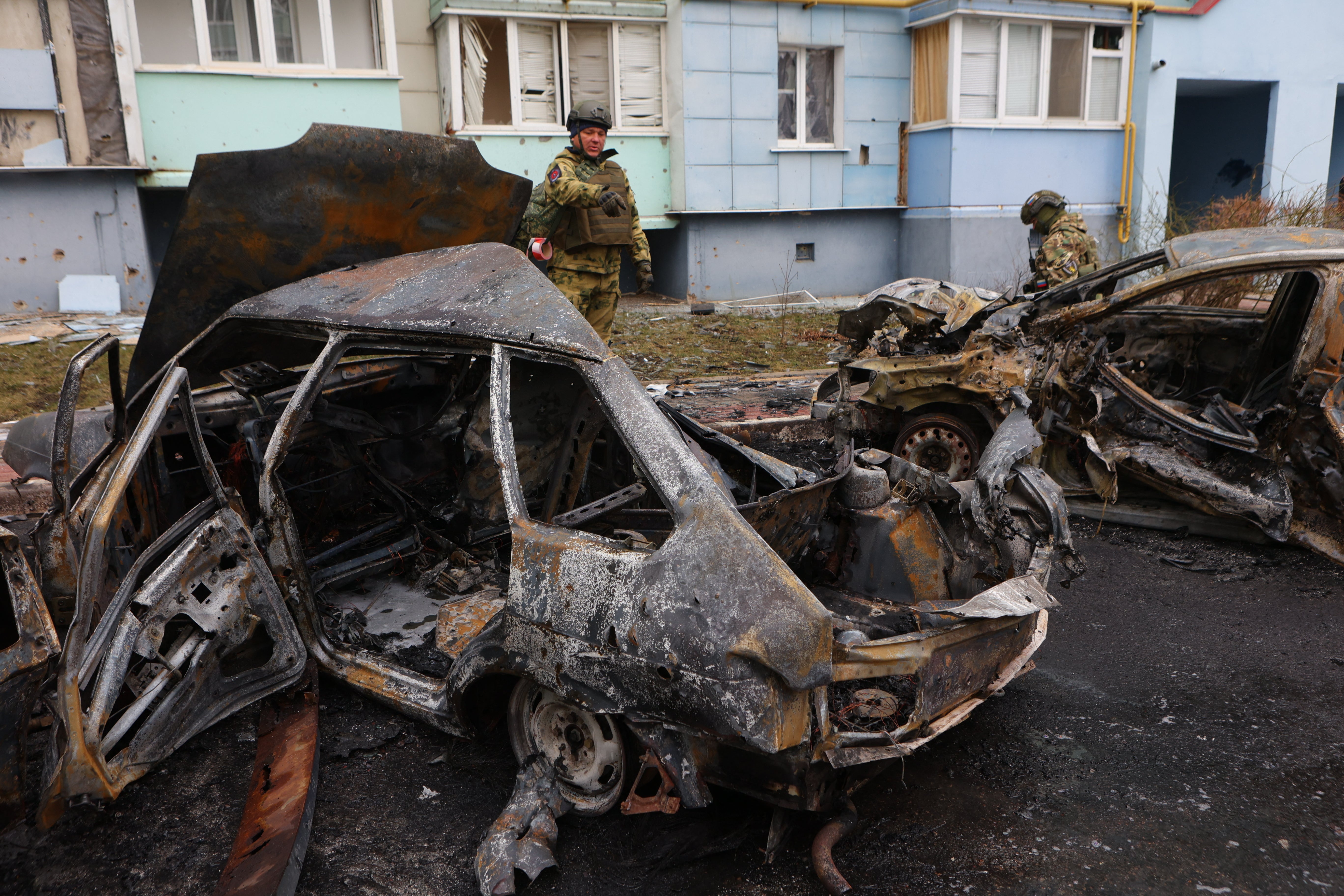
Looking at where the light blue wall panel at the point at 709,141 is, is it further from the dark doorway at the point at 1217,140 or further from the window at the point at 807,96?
the dark doorway at the point at 1217,140

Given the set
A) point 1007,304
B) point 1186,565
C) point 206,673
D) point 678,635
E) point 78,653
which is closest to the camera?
point 678,635

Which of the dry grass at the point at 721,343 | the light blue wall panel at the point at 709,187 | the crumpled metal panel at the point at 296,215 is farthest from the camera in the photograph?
the light blue wall panel at the point at 709,187

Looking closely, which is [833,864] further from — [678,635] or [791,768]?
[678,635]

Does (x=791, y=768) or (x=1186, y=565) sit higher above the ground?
(x=791, y=768)

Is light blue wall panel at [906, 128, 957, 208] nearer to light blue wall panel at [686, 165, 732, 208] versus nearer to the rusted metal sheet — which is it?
light blue wall panel at [686, 165, 732, 208]

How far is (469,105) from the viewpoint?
12.1m

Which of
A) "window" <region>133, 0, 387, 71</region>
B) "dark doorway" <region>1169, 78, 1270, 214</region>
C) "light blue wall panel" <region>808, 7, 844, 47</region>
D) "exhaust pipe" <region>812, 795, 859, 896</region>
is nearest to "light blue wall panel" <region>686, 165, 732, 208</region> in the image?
"light blue wall panel" <region>808, 7, 844, 47</region>

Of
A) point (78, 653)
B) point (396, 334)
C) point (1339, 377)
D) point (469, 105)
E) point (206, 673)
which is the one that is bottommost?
point (206, 673)

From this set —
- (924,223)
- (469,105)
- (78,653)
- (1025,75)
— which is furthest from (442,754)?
(1025,75)

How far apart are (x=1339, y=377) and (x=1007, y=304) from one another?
191 cm

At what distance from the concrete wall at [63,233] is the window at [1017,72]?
10.3 metres

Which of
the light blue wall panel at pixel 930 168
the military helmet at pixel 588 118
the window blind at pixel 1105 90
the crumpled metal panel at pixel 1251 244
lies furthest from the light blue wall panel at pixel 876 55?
the crumpled metal panel at pixel 1251 244

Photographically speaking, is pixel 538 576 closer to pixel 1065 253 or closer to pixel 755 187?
pixel 1065 253

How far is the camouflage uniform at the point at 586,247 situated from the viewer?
6.34 meters
